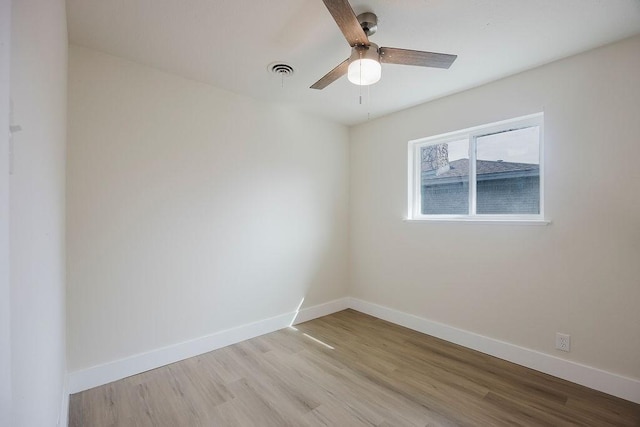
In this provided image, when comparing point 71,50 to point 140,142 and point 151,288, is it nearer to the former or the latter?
→ point 140,142

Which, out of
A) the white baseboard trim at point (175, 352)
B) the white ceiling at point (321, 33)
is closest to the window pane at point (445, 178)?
the white ceiling at point (321, 33)

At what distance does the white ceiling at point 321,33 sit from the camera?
5.36 ft

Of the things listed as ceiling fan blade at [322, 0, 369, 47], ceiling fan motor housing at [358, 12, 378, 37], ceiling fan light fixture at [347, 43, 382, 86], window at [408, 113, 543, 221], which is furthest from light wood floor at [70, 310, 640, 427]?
ceiling fan motor housing at [358, 12, 378, 37]

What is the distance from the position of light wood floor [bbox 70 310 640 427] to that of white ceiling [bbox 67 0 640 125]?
7.89ft

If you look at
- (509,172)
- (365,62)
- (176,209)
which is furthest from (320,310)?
(365,62)

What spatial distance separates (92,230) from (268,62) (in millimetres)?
1790

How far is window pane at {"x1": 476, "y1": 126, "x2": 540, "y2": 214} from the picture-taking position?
7.86 ft

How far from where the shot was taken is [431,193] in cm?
312

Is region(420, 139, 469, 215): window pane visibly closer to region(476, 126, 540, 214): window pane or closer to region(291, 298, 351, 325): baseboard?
region(476, 126, 540, 214): window pane

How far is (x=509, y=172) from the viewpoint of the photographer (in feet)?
8.27

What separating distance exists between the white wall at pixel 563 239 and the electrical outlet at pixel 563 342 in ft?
0.13

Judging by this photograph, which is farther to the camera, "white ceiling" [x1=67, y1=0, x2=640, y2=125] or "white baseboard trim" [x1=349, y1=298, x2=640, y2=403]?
"white baseboard trim" [x1=349, y1=298, x2=640, y2=403]

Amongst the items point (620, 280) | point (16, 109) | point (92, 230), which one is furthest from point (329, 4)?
point (620, 280)

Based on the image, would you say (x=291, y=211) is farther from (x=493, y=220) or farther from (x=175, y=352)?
(x=493, y=220)
